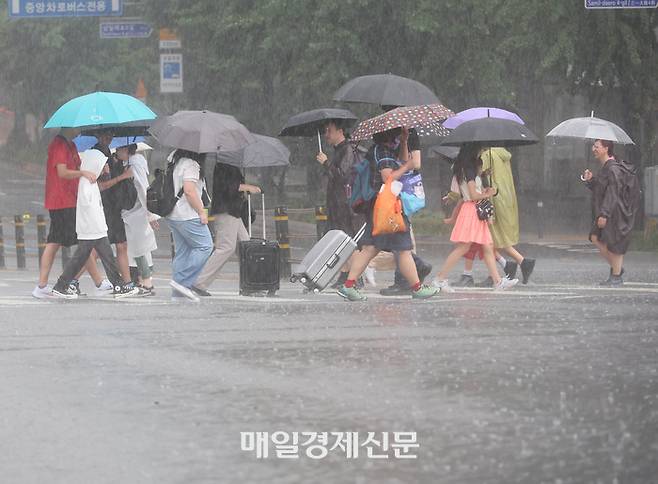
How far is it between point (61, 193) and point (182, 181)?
146 cm

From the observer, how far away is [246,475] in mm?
6844

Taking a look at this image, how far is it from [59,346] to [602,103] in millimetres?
19571

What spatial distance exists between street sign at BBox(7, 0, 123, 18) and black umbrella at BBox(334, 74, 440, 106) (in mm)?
24001

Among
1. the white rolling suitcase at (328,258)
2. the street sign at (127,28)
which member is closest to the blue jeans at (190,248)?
the white rolling suitcase at (328,258)

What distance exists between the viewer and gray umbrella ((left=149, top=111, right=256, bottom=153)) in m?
14.4

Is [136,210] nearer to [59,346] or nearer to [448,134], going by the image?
[448,134]

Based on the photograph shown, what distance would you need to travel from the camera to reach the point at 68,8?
3869 cm

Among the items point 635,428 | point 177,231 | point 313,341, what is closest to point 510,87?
point 177,231

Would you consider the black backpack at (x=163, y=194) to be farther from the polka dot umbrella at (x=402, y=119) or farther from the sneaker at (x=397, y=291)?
the sneaker at (x=397, y=291)

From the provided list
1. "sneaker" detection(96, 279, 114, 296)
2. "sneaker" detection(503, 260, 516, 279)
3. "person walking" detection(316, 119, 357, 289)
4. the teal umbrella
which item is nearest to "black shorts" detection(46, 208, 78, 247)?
the teal umbrella

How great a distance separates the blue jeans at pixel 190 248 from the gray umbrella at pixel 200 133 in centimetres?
75

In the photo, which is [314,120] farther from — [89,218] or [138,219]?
[89,218]

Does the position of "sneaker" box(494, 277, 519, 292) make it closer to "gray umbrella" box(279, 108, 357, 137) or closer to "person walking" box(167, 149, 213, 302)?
"gray umbrella" box(279, 108, 357, 137)

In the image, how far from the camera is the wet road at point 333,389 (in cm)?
704
